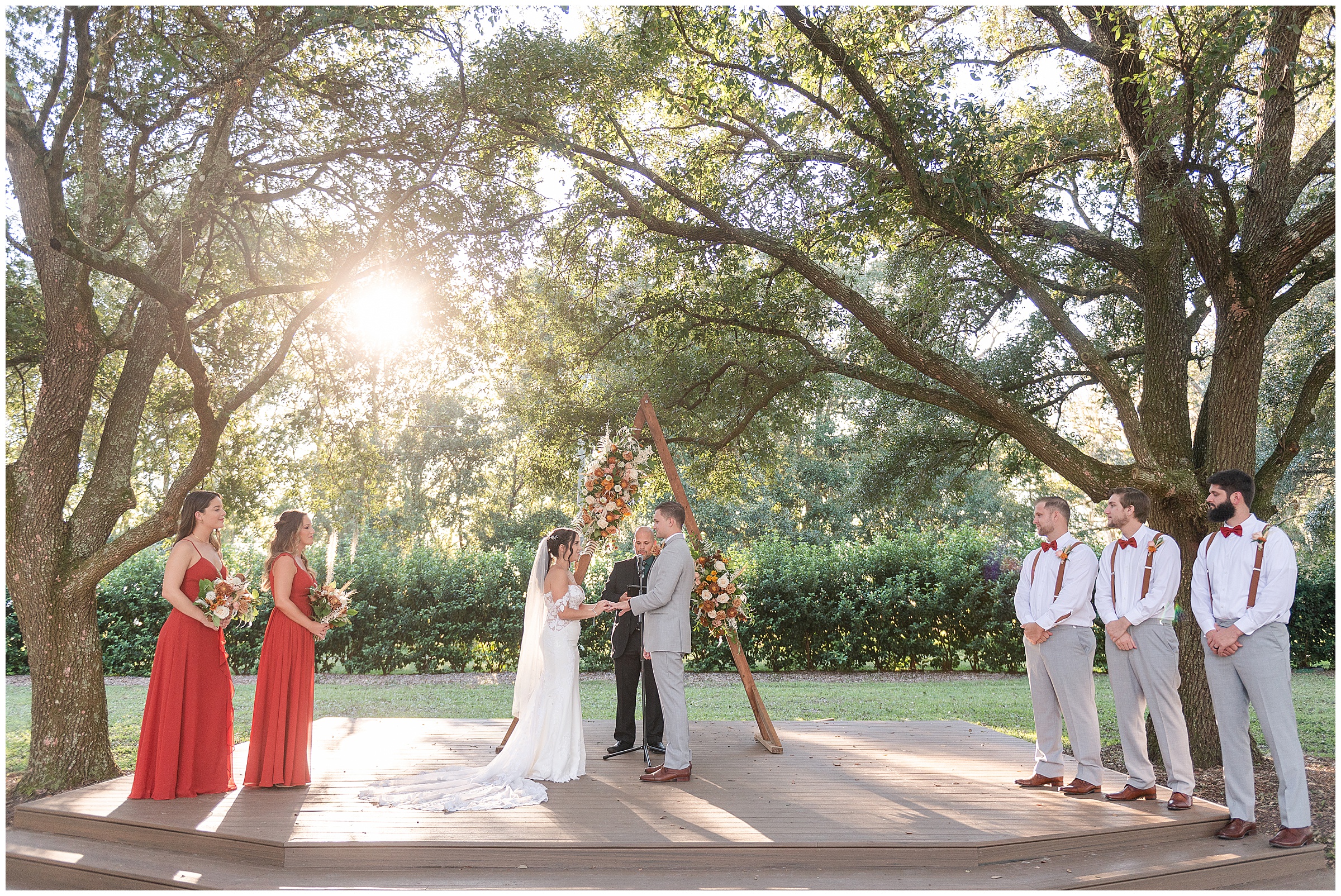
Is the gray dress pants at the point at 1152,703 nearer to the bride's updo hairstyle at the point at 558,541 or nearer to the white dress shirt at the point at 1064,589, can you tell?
the white dress shirt at the point at 1064,589

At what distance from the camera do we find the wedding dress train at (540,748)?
6.43 metres

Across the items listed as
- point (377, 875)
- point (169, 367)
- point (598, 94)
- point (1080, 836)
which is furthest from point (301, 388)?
point (1080, 836)

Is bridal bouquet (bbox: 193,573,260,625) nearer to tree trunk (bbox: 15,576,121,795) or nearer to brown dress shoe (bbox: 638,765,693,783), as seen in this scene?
tree trunk (bbox: 15,576,121,795)

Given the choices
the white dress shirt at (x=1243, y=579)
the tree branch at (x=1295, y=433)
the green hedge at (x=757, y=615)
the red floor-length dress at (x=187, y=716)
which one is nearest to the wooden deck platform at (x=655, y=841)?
the red floor-length dress at (x=187, y=716)

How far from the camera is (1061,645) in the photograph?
21.6 feet

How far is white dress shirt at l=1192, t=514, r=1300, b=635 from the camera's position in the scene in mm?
5461

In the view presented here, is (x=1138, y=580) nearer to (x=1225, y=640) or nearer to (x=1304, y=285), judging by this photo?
(x=1225, y=640)

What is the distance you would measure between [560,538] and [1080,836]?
419 centimetres

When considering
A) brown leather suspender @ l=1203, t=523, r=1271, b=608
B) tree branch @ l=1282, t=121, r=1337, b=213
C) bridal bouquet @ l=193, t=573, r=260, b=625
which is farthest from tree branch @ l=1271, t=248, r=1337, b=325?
bridal bouquet @ l=193, t=573, r=260, b=625

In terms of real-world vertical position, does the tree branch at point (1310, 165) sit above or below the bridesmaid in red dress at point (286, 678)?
above

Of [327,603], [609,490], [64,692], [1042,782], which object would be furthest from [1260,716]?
[64,692]

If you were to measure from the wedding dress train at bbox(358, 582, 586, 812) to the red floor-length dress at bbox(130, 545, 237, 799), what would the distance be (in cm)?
115

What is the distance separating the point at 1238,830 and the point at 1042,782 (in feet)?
4.31

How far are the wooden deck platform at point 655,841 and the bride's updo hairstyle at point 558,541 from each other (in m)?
1.79
